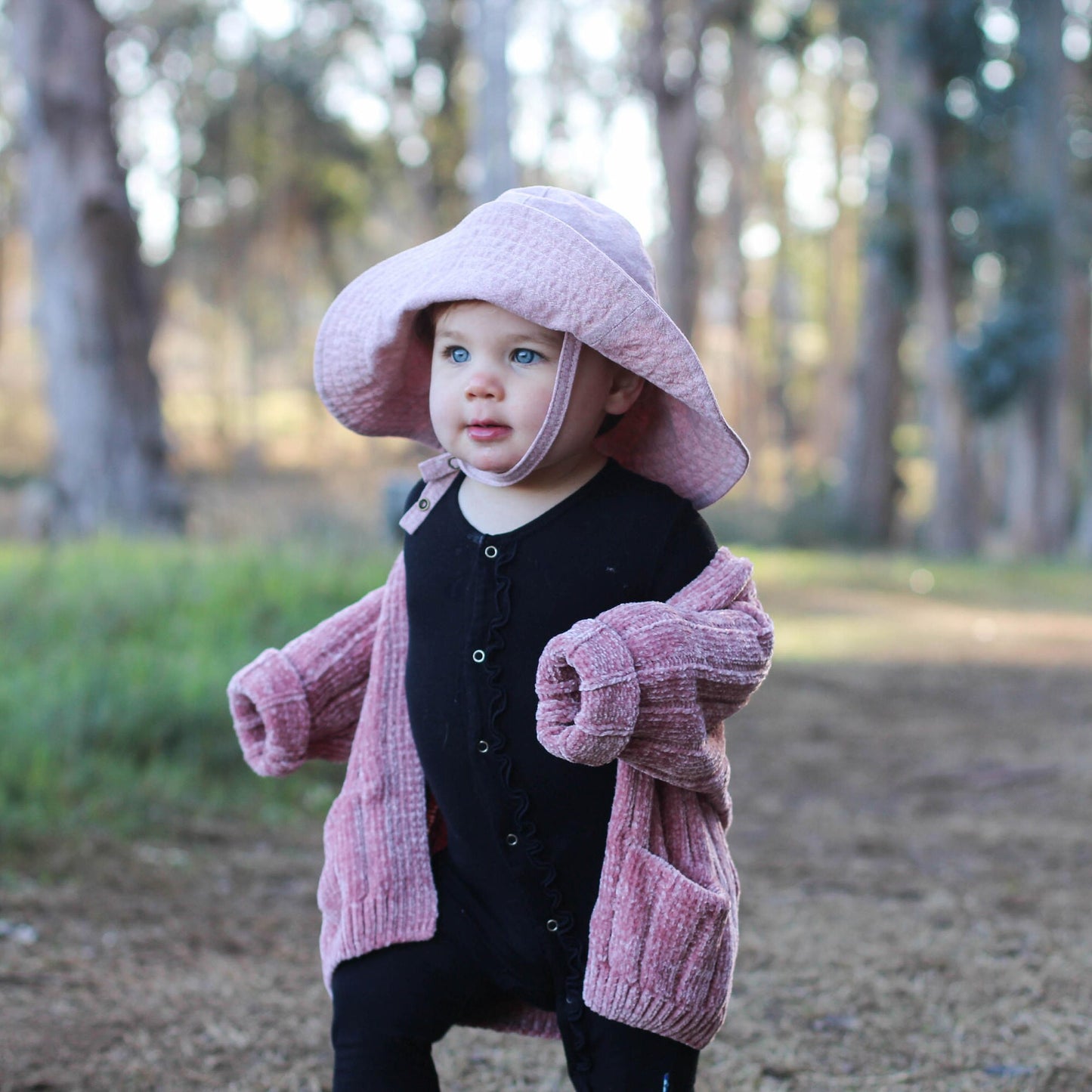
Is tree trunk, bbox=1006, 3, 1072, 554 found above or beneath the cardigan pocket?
above

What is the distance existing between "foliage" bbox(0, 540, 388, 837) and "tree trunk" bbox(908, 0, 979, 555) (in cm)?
973

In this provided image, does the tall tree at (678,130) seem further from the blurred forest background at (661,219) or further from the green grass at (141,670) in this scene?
the green grass at (141,670)

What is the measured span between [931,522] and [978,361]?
1.87 metres

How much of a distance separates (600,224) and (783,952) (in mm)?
2087

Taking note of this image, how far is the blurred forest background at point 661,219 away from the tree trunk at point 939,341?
0.11 ft

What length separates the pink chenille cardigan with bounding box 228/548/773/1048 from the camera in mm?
1794

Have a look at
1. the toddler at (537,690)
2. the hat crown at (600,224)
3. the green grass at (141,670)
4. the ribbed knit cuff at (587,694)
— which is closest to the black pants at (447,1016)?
the toddler at (537,690)

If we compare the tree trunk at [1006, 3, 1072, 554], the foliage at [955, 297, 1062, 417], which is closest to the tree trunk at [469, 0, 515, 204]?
the foliage at [955, 297, 1062, 417]

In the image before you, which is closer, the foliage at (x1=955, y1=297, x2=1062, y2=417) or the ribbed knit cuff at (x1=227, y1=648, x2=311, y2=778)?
the ribbed knit cuff at (x1=227, y1=648, x2=311, y2=778)

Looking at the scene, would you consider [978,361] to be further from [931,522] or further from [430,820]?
[430,820]

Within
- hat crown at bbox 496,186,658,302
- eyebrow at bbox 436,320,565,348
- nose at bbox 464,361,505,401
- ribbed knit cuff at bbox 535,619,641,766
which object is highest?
hat crown at bbox 496,186,658,302

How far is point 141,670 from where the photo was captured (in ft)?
17.2

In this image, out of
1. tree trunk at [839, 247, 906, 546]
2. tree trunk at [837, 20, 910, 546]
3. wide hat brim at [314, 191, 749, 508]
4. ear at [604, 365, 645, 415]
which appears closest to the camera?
wide hat brim at [314, 191, 749, 508]

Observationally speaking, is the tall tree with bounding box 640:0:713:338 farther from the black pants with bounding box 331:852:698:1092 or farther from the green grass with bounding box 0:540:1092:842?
the black pants with bounding box 331:852:698:1092
